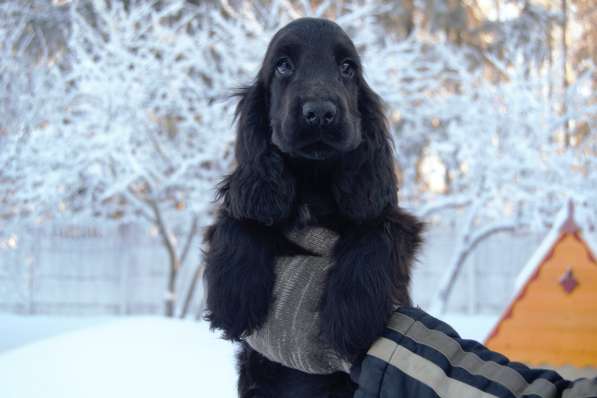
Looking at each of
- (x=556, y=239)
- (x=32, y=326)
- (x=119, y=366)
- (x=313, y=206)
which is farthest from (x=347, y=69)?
(x=32, y=326)

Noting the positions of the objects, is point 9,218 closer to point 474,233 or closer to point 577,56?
point 474,233

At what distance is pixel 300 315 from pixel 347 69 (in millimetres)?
776

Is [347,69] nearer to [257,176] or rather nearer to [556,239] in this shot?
[257,176]

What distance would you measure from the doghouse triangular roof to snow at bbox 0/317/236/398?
6.61ft

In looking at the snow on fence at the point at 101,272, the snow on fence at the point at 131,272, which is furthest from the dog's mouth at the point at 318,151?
the snow on fence at the point at 101,272

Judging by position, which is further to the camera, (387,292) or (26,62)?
(26,62)

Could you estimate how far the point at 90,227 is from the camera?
11.7 metres

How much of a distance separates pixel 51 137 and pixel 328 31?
6.52m

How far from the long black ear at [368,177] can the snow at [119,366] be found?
1520 mm

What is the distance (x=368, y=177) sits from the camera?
2.00m

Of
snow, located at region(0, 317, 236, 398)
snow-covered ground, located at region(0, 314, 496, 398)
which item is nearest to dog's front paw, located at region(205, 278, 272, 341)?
snow, located at region(0, 317, 236, 398)

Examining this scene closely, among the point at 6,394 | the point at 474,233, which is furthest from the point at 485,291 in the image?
the point at 6,394

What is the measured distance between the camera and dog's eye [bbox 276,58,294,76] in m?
2.10

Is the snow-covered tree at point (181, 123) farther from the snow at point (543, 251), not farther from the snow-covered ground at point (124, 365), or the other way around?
the snow at point (543, 251)
